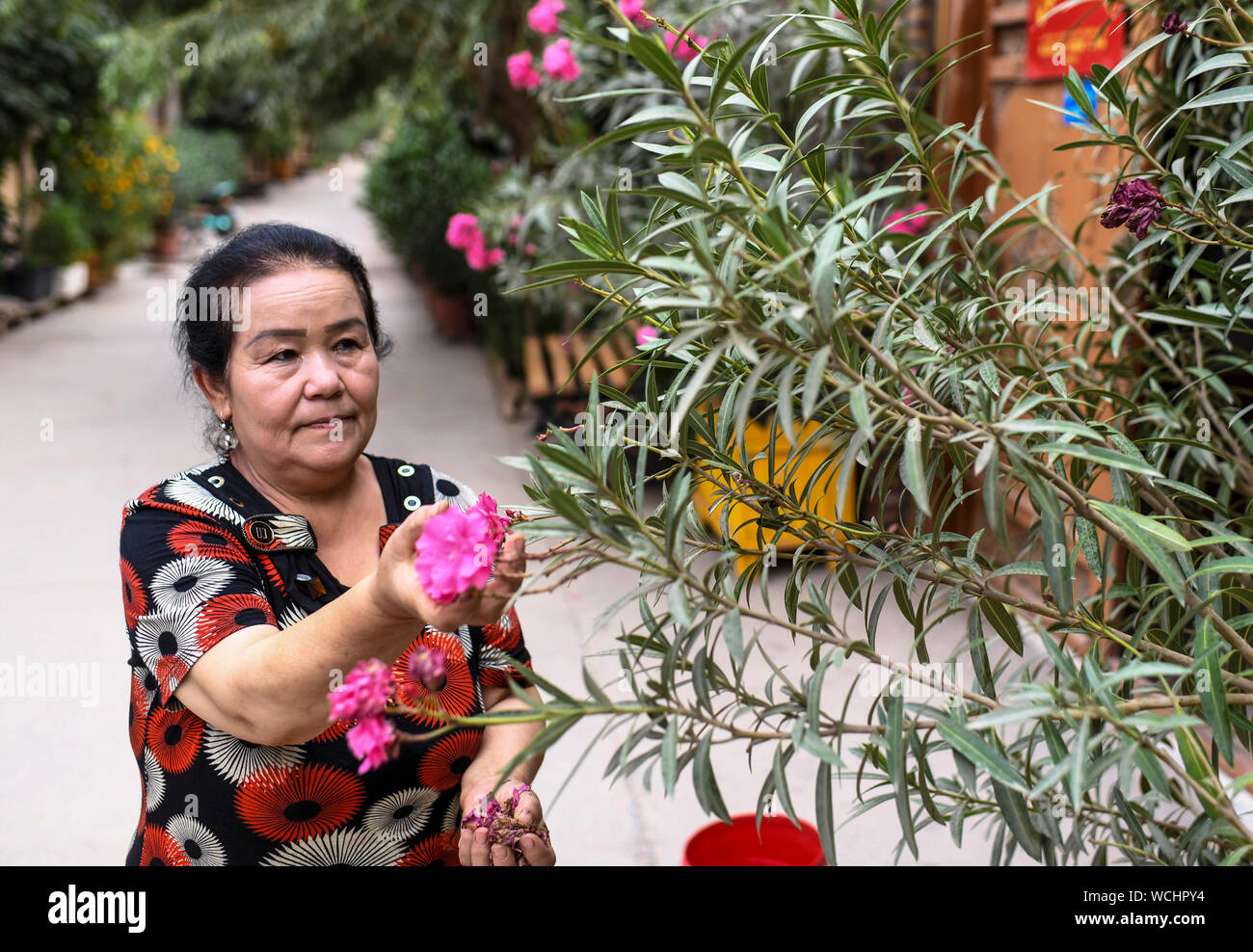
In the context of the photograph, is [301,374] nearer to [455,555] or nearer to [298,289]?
[298,289]

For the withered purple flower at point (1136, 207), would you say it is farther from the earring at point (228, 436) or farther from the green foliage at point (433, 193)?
the green foliage at point (433, 193)

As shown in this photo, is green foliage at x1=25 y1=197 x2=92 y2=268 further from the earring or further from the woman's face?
the woman's face

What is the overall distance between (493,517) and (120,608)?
13.3ft

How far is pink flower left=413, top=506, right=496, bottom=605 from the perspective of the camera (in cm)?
96

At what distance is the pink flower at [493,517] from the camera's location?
1.02 m

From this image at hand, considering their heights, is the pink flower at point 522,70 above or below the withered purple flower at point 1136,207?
above

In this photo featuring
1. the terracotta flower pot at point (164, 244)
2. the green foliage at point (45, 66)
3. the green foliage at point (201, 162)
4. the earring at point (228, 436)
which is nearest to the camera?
the earring at point (228, 436)

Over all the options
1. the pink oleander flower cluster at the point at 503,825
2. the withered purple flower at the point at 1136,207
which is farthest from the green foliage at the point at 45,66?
the withered purple flower at the point at 1136,207

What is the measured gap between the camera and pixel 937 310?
1.36 metres

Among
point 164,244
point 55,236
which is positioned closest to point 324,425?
point 55,236

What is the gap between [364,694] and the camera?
905 mm

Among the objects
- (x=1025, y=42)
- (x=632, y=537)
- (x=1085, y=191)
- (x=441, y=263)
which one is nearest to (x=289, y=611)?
(x=632, y=537)

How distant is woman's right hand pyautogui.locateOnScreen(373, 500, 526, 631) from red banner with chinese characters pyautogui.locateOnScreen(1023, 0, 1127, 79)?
2.77 metres

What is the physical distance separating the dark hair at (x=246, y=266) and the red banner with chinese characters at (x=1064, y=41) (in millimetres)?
2326
